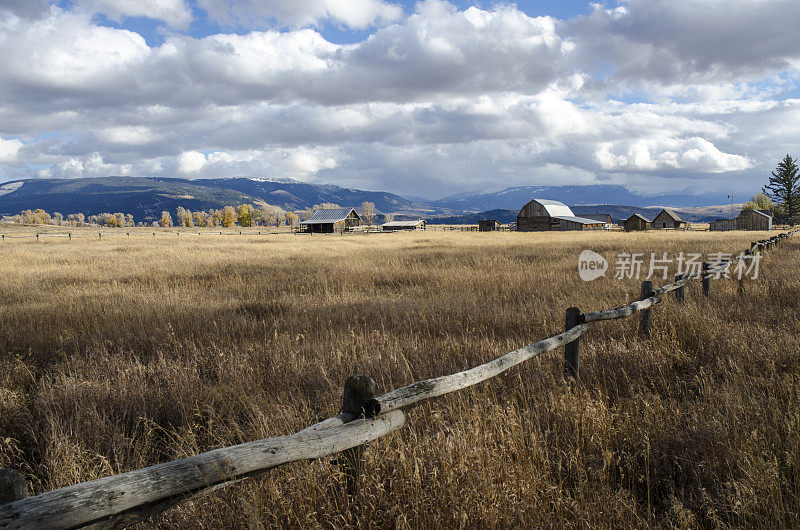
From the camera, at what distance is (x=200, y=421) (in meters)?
4.06

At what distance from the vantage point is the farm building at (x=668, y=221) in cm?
8806

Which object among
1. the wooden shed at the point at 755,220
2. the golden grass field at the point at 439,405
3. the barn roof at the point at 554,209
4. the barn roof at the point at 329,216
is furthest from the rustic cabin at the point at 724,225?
the golden grass field at the point at 439,405

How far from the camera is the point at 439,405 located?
13.0ft

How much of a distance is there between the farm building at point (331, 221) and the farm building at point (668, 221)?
63.1 m

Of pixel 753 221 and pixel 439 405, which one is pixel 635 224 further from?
pixel 439 405

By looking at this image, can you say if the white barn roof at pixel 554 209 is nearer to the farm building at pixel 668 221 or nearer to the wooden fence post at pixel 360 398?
the farm building at pixel 668 221

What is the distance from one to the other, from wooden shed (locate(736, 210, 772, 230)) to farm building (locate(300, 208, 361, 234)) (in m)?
66.5

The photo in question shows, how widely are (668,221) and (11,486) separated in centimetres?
10567

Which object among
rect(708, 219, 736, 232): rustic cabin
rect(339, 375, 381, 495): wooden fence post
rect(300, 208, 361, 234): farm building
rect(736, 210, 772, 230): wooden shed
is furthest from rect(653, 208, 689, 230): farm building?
rect(339, 375, 381, 495): wooden fence post

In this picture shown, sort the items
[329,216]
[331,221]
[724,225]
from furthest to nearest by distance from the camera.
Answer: [329,216] < [724,225] < [331,221]

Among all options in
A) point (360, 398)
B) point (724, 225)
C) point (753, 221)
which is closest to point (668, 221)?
point (724, 225)

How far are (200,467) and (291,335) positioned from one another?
4.97m

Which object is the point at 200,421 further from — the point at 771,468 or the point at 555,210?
the point at 555,210

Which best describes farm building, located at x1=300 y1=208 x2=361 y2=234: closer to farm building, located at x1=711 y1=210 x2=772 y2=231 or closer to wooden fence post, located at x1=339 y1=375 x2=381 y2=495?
farm building, located at x1=711 y1=210 x2=772 y2=231
